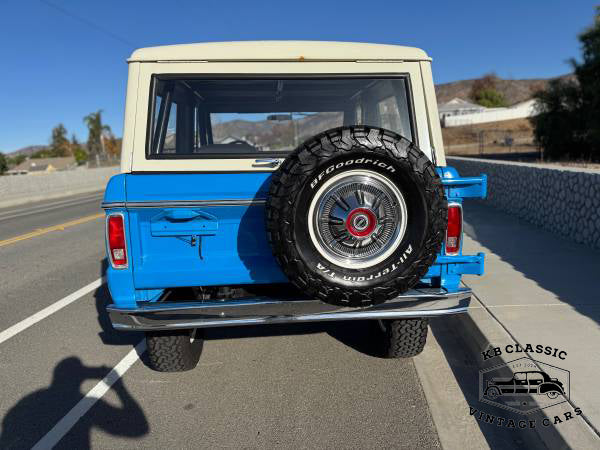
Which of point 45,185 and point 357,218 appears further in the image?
point 45,185

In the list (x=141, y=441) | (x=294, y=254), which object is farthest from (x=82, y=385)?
(x=294, y=254)

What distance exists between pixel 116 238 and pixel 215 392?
134 centimetres

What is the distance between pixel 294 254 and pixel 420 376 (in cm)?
158

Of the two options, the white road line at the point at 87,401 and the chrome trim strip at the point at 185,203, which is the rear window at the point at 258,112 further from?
the white road line at the point at 87,401

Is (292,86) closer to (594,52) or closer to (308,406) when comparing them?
(308,406)

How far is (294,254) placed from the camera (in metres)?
2.78

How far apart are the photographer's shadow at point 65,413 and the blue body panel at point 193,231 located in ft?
2.59

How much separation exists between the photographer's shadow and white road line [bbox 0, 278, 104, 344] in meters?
1.39

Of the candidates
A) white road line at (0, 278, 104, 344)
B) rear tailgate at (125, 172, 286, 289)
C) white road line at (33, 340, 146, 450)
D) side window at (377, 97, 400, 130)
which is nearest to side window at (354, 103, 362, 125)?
side window at (377, 97, 400, 130)

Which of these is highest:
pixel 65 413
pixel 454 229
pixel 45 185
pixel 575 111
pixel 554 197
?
pixel 575 111

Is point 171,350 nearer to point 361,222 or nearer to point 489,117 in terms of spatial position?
point 361,222

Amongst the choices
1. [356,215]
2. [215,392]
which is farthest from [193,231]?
[215,392]

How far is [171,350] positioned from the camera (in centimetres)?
352

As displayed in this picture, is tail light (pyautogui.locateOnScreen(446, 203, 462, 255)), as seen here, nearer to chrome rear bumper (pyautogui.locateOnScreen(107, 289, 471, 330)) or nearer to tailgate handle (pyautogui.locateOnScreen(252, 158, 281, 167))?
chrome rear bumper (pyautogui.locateOnScreen(107, 289, 471, 330))
